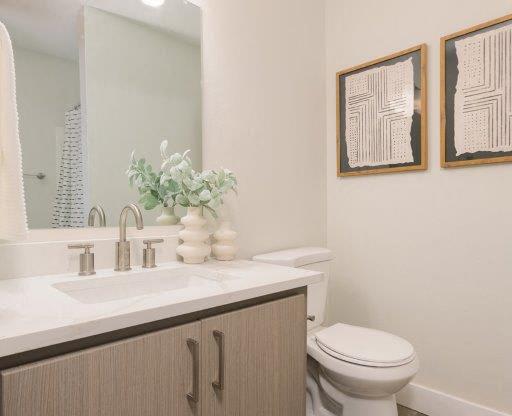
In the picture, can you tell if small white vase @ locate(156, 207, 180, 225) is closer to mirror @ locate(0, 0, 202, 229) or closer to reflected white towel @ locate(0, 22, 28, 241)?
mirror @ locate(0, 0, 202, 229)

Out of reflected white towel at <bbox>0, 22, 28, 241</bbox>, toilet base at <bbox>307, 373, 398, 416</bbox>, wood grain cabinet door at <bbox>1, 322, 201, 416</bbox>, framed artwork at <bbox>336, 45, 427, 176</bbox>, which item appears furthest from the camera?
framed artwork at <bbox>336, 45, 427, 176</bbox>

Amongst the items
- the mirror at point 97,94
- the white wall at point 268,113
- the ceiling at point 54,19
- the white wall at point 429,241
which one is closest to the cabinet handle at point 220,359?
the mirror at point 97,94

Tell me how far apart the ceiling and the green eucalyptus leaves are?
0.45 meters

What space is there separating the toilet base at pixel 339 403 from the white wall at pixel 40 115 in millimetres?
1246

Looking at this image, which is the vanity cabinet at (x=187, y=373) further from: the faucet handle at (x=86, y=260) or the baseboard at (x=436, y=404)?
the baseboard at (x=436, y=404)

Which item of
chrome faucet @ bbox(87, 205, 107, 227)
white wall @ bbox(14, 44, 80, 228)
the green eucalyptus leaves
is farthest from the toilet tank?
white wall @ bbox(14, 44, 80, 228)

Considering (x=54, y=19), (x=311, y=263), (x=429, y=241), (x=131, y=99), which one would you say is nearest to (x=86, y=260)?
(x=131, y=99)

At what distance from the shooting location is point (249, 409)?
1035 millimetres

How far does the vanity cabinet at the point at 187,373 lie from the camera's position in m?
0.69

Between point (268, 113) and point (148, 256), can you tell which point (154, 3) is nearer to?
point (268, 113)

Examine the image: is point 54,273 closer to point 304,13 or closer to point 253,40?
point 253,40

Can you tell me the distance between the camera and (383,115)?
1.86m

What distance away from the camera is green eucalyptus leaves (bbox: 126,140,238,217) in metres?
1.37

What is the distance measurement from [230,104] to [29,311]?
3.91 feet
